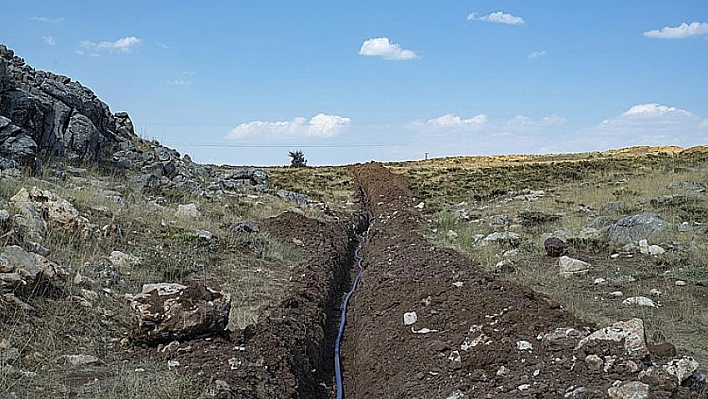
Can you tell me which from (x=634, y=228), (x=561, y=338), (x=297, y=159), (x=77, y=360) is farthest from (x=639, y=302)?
(x=297, y=159)

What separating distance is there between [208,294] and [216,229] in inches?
272

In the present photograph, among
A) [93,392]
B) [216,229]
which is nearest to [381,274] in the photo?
[216,229]

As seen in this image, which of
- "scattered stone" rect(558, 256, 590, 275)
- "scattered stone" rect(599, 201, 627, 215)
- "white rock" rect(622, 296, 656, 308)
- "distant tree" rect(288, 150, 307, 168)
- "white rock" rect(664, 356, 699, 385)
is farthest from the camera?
"distant tree" rect(288, 150, 307, 168)

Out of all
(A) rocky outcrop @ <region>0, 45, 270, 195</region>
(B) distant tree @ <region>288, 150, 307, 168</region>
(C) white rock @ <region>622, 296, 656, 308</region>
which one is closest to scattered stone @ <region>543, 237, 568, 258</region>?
(C) white rock @ <region>622, 296, 656, 308</region>

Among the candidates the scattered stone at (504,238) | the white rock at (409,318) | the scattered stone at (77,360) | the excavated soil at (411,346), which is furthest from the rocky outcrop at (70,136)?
the white rock at (409,318)

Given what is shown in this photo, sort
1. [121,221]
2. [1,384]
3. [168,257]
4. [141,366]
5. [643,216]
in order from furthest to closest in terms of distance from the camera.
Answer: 1. [643,216]
2. [121,221]
3. [168,257]
4. [141,366]
5. [1,384]

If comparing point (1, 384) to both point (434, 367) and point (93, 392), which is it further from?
point (434, 367)

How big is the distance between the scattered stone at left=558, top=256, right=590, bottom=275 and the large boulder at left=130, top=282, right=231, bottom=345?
5860mm

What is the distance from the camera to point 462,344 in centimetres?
714

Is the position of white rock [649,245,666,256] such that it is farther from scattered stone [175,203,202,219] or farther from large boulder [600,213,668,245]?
scattered stone [175,203,202,219]

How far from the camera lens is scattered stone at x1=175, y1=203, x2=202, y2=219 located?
1451 centimetres

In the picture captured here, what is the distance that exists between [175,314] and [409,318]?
3223 mm

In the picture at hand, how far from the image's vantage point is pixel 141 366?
6043mm

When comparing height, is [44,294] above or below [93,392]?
above
